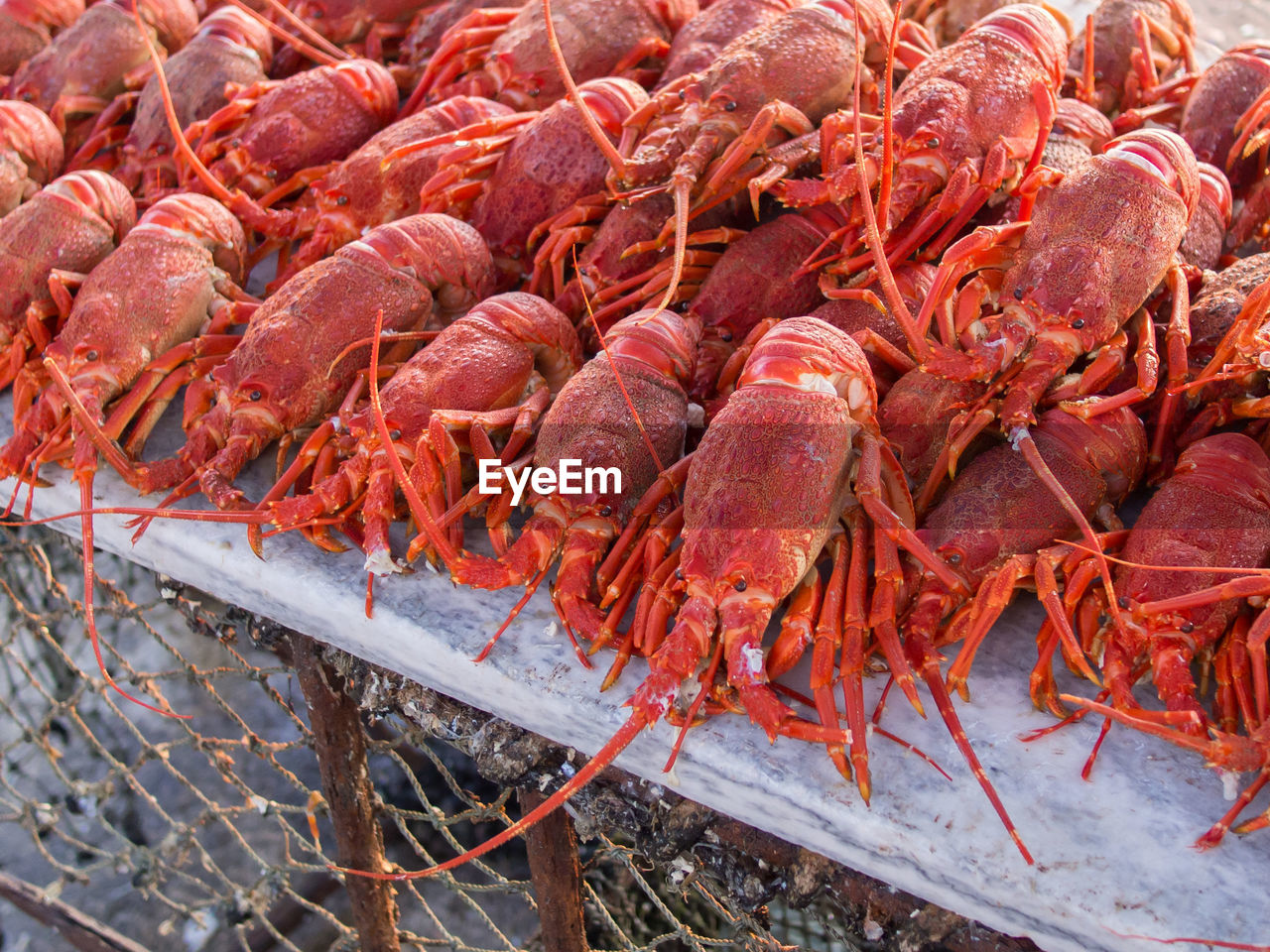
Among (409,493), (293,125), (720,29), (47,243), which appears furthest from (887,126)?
(47,243)

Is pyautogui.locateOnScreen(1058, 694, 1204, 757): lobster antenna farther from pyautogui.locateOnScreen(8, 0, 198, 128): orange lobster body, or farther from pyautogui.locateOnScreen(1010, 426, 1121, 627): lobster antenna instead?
pyautogui.locateOnScreen(8, 0, 198, 128): orange lobster body

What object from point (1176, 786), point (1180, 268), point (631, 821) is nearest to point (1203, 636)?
point (1176, 786)

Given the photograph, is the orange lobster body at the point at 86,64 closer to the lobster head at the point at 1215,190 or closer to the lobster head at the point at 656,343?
the lobster head at the point at 656,343

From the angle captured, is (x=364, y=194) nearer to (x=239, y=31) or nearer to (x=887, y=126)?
(x=239, y=31)

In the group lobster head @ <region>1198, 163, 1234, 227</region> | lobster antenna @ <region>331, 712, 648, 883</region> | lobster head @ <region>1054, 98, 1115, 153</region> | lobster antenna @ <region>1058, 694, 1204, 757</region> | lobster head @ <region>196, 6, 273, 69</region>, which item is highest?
lobster head @ <region>196, 6, 273, 69</region>

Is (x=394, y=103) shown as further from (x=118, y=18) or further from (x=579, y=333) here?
(x=579, y=333)

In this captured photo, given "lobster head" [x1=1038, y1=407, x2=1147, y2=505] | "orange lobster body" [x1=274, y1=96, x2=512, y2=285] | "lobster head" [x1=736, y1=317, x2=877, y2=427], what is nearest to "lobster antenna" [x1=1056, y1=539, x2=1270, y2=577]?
"lobster head" [x1=1038, y1=407, x2=1147, y2=505]

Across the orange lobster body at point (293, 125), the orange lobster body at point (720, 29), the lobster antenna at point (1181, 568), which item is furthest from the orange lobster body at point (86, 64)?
the lobster antenna at point (1181, 568)
